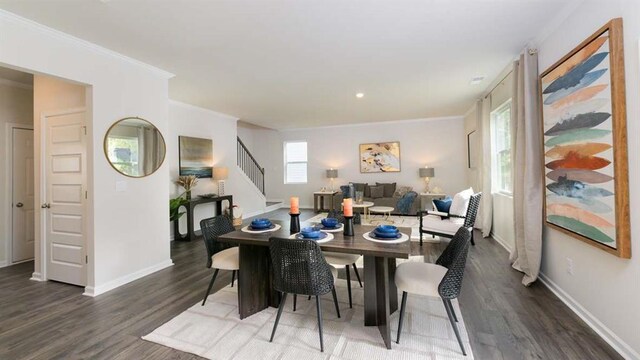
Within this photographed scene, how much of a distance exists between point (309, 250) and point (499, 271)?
276 centimetres

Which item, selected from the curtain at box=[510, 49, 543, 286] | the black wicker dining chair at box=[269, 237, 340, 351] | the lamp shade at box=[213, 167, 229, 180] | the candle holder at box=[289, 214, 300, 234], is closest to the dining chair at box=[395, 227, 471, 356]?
the black wicker dining chair at box=[269, 237, 340, 351]

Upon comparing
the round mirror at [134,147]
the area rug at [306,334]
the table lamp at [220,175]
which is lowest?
the area rug at [306,334]

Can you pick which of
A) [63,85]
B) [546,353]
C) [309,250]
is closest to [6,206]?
[63,85]

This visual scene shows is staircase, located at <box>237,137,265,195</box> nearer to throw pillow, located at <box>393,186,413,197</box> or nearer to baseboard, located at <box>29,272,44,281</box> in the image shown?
throw pillow, located at <box>393,186,413,197</box>

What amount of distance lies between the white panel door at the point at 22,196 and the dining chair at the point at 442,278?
5.31 metres

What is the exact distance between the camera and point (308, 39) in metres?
2.88

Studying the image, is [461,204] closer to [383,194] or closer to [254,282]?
[254,282]

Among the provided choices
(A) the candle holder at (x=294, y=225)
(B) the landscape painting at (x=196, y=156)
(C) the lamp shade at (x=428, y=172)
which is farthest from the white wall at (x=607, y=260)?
(B) the landscape painting at (x=196, y=156)

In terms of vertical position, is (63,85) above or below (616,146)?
above

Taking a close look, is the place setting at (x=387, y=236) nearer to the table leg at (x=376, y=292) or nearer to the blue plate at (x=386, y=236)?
the blue plate at (x=386, y=236)

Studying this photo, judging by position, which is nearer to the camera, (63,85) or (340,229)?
(340,229)

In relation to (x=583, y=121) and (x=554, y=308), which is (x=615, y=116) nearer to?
(x=583, y=121)

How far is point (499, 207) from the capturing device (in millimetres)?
4535

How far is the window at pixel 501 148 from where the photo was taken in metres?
4.26
